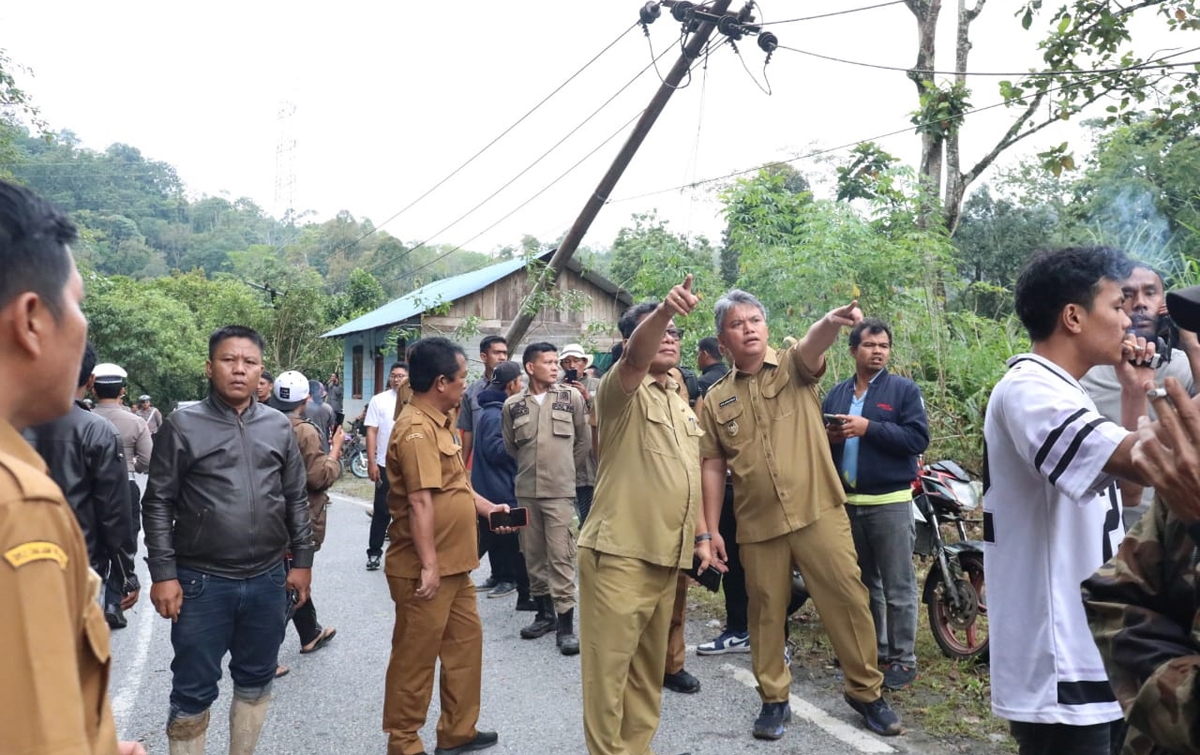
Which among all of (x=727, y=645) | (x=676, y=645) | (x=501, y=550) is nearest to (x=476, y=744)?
(x=676, y=645)

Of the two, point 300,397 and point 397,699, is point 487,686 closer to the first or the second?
point 397,699

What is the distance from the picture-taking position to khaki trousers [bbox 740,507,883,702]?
4422 millimetres

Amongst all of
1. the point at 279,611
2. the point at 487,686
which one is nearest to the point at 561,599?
the point at 487,686

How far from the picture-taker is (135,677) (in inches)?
224

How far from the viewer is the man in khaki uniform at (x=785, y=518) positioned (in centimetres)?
444

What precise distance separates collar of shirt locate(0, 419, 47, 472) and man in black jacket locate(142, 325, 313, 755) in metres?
2.62

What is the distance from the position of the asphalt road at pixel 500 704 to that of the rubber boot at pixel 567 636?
0.25ft

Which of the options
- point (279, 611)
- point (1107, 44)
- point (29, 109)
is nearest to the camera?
point (279, 611)

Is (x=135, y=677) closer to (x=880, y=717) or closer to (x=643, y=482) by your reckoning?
(x=643, y=482)

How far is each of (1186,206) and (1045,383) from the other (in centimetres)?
1748

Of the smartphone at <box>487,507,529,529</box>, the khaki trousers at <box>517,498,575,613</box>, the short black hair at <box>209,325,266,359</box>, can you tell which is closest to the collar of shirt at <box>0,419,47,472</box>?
the short black hair at <box>209,325,266,359</box>

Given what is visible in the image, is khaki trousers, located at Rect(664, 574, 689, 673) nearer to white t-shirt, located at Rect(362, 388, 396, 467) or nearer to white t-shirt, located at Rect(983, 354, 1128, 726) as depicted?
white t-shirt, located at Rect(983, 354, 1128, 726)

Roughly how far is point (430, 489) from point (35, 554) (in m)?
3.21

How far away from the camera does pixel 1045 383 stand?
251 cm
